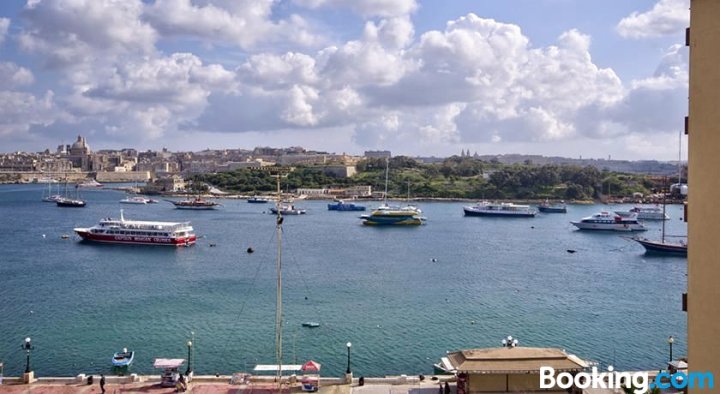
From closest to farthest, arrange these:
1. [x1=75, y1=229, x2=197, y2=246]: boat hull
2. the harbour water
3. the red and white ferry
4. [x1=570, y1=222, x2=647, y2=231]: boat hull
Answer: the harbour water, [x1=75, y1=229, x2=197, y2=246]: boat hull, the red and white ferry, [x1=570, y1=222, x2=647, y2=231]: boat hull

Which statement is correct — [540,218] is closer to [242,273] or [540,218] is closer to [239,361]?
[242,273]

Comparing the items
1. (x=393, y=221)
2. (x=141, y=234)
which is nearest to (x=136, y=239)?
(x=141, y=234)

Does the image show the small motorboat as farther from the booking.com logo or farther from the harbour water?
the booking.com logo

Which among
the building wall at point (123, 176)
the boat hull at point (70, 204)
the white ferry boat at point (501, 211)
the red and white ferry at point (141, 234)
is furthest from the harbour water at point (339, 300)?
the building wall at point (123, 176)

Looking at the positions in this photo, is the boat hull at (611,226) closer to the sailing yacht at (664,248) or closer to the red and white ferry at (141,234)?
the sailing yacht at (664,248)

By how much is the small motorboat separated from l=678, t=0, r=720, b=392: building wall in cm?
1487

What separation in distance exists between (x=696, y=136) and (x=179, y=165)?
201 meters

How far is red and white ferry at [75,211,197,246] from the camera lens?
1834 inches

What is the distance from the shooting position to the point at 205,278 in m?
33.2

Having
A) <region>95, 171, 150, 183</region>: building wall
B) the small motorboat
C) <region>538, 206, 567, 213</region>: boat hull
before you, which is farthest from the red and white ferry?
<region>95, 171, 150, 183</region>: building wall

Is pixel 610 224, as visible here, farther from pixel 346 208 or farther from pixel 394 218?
pixel 346 208

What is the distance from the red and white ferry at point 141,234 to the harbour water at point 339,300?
1.07m

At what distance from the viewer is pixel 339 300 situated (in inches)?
1083

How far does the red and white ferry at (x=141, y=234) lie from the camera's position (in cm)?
4659
